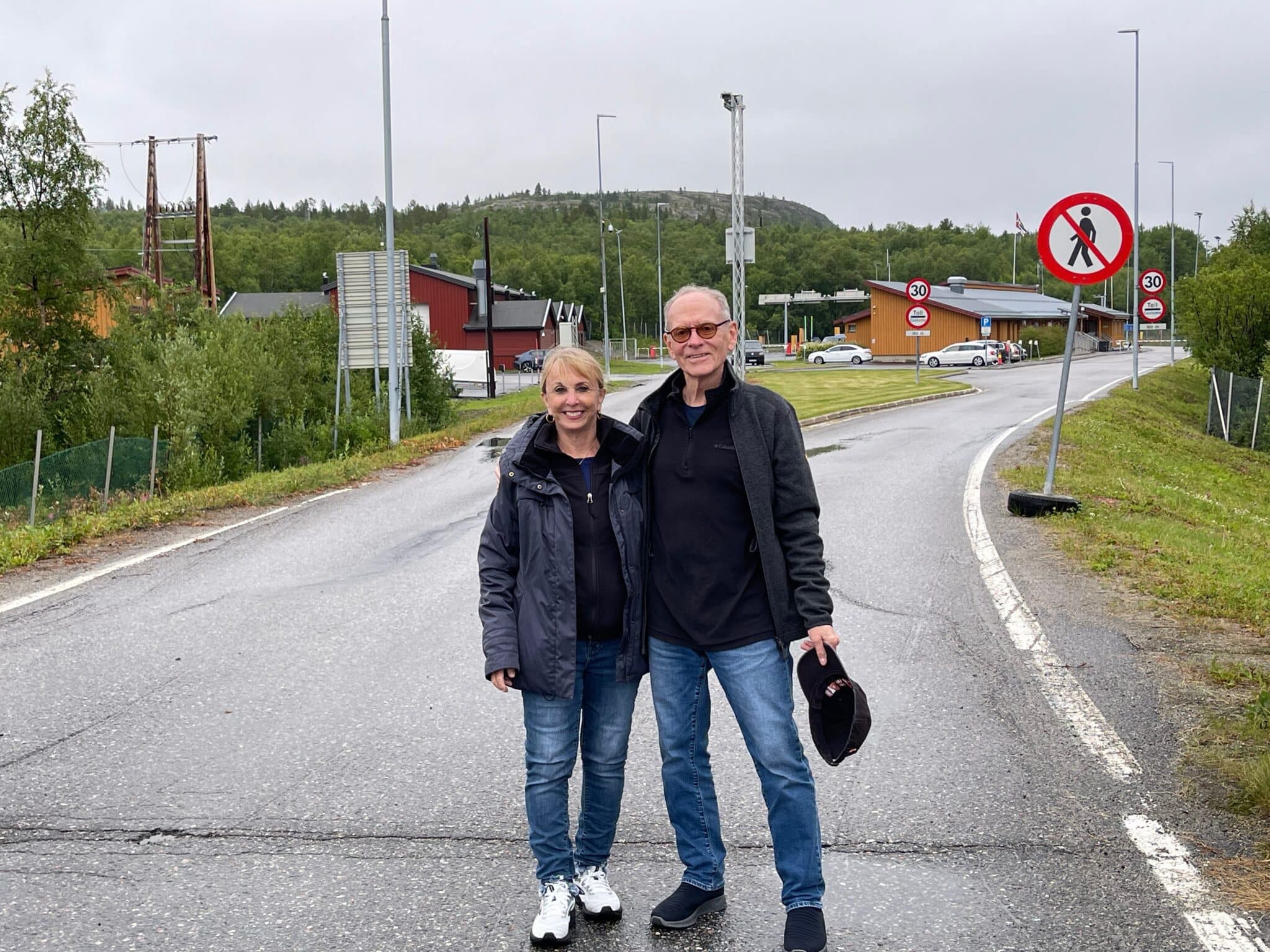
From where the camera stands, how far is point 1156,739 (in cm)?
557

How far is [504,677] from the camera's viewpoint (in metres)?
3.99

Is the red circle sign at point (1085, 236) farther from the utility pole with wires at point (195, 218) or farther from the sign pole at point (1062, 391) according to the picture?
the utility pole with wires at point (195, 218)

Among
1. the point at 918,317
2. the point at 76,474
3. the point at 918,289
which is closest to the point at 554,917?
the point at 76,474

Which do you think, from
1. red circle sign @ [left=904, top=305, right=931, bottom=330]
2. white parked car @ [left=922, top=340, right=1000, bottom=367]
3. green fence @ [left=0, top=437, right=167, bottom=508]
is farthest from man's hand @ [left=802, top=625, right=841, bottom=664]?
white parked car @ [left=922, top=340, right=1000, bottom=367]

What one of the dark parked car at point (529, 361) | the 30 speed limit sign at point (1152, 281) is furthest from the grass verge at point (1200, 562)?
the dark parked car at point (529, 361)

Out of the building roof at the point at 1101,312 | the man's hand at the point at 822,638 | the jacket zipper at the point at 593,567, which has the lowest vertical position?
the man's hand at the point at 822,638

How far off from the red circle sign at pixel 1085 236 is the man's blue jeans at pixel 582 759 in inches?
351

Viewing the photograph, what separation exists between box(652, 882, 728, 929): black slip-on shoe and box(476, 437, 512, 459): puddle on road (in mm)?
17996

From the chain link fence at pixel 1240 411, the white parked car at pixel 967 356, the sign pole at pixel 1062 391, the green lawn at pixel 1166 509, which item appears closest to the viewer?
the green lawn at pixel 1166 509

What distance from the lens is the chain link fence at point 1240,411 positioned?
31.3m

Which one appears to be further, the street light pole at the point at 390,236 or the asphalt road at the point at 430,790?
the street light pole at the point at 390,236

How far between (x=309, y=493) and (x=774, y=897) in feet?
45.0

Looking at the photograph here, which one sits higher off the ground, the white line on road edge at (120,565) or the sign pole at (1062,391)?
the sign pole at (1062,391)

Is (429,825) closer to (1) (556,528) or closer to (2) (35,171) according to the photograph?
(1) (556,528)
